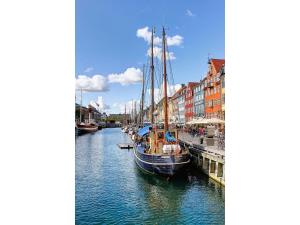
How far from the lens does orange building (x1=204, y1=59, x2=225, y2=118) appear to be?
28.0 meters

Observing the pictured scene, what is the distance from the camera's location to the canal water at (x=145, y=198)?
8.84 meters

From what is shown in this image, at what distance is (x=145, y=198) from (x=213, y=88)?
20576 mm

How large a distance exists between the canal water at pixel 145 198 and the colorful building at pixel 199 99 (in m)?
18.8

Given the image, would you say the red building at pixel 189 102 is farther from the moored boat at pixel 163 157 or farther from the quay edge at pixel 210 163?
the moored boat at pixel 163 157

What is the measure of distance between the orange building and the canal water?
13.7 meters

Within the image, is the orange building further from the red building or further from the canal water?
the canal water

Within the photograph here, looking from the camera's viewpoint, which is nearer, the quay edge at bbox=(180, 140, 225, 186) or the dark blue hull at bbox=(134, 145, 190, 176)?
the quay edge at bbox=(180, 140, 225, 186)

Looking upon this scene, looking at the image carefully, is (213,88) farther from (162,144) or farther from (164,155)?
(164,155)

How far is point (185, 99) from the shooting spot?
144 ft

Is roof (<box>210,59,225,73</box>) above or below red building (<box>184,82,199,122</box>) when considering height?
above

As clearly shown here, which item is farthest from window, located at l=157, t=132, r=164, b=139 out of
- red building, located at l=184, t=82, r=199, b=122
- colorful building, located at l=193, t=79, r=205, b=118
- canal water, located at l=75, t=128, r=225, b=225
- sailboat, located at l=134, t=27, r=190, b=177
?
red building, located at l=184, t=82, r=199, b=122
